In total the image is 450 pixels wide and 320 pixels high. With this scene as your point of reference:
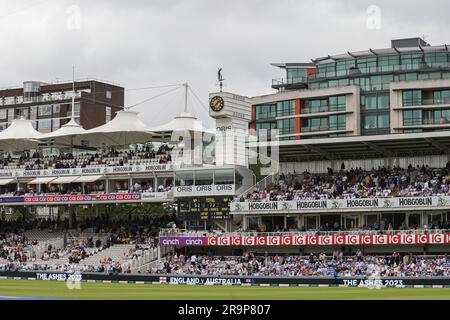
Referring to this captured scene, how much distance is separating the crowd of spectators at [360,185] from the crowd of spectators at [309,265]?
4002 millimetres

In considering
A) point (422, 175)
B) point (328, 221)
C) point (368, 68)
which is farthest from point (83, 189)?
point (368, 68)

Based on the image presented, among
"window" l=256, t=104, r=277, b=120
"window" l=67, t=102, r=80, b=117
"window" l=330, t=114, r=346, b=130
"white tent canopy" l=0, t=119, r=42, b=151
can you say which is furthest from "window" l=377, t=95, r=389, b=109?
"window" l=67, t=102, r=80, b=117

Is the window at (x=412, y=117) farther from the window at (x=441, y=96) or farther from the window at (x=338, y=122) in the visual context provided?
the window at (x=338, y=122)

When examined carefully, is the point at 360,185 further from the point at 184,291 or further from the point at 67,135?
the point at 67,135

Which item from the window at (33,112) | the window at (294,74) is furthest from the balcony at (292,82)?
the window at (33,112)

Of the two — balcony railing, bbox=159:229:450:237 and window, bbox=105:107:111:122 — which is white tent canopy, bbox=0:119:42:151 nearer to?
balcony railing, bbox=159:229:450:237

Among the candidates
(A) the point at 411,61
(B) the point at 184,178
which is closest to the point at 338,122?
(A) the point at 411,61

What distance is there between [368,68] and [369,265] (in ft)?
149

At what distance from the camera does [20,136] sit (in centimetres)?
6456

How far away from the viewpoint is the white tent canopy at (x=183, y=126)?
57438 millimetres
